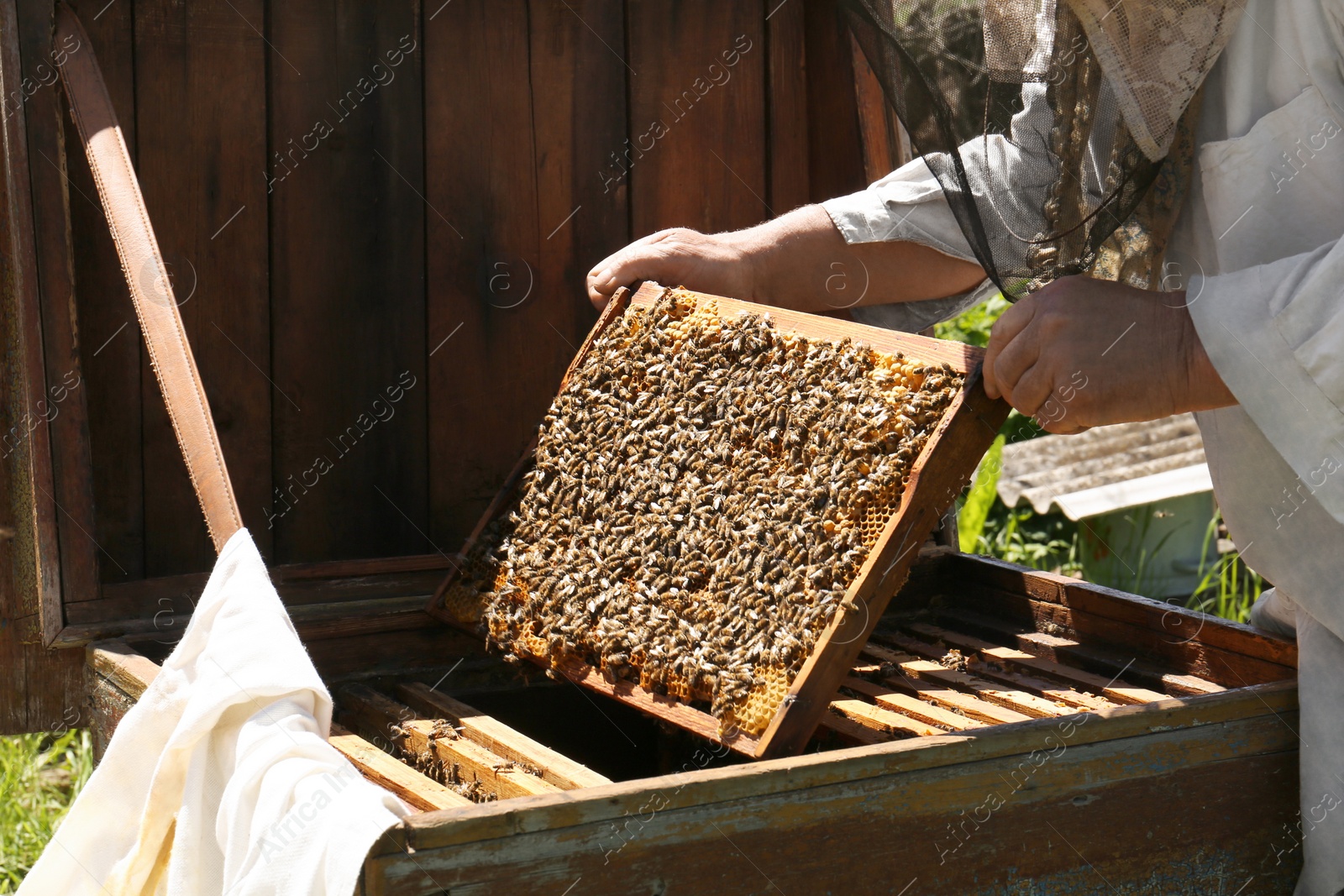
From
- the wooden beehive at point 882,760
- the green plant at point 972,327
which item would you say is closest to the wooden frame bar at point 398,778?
the wooden beehive at point 882,760

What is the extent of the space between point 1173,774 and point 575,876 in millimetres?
941

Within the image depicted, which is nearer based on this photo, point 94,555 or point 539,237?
point 94,555

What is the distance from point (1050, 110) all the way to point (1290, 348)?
1.78 ft

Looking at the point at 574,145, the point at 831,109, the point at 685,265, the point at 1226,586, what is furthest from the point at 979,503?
the point at 685,265

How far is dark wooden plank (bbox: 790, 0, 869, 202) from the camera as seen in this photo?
338cm

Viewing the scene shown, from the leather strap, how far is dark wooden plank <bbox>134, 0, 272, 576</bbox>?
0.28m

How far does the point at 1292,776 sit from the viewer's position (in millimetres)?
1971

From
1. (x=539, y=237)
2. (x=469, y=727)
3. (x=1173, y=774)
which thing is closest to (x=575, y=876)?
(x=469, y=727)

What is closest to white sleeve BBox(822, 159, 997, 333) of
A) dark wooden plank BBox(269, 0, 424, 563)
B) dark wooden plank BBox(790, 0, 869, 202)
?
dark wooden plank BBox(790, 0, 869, 202)

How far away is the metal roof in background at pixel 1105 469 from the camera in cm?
A: 559

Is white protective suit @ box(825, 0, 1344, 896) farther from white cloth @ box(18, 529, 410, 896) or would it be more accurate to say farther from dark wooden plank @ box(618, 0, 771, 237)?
dark wooden plank @ box(618, 0, 771, 237)

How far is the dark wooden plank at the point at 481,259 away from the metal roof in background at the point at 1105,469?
3128 millimetres

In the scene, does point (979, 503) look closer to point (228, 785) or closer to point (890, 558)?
point (890, 558)

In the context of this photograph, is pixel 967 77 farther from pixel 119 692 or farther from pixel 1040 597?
pixel 119 692
